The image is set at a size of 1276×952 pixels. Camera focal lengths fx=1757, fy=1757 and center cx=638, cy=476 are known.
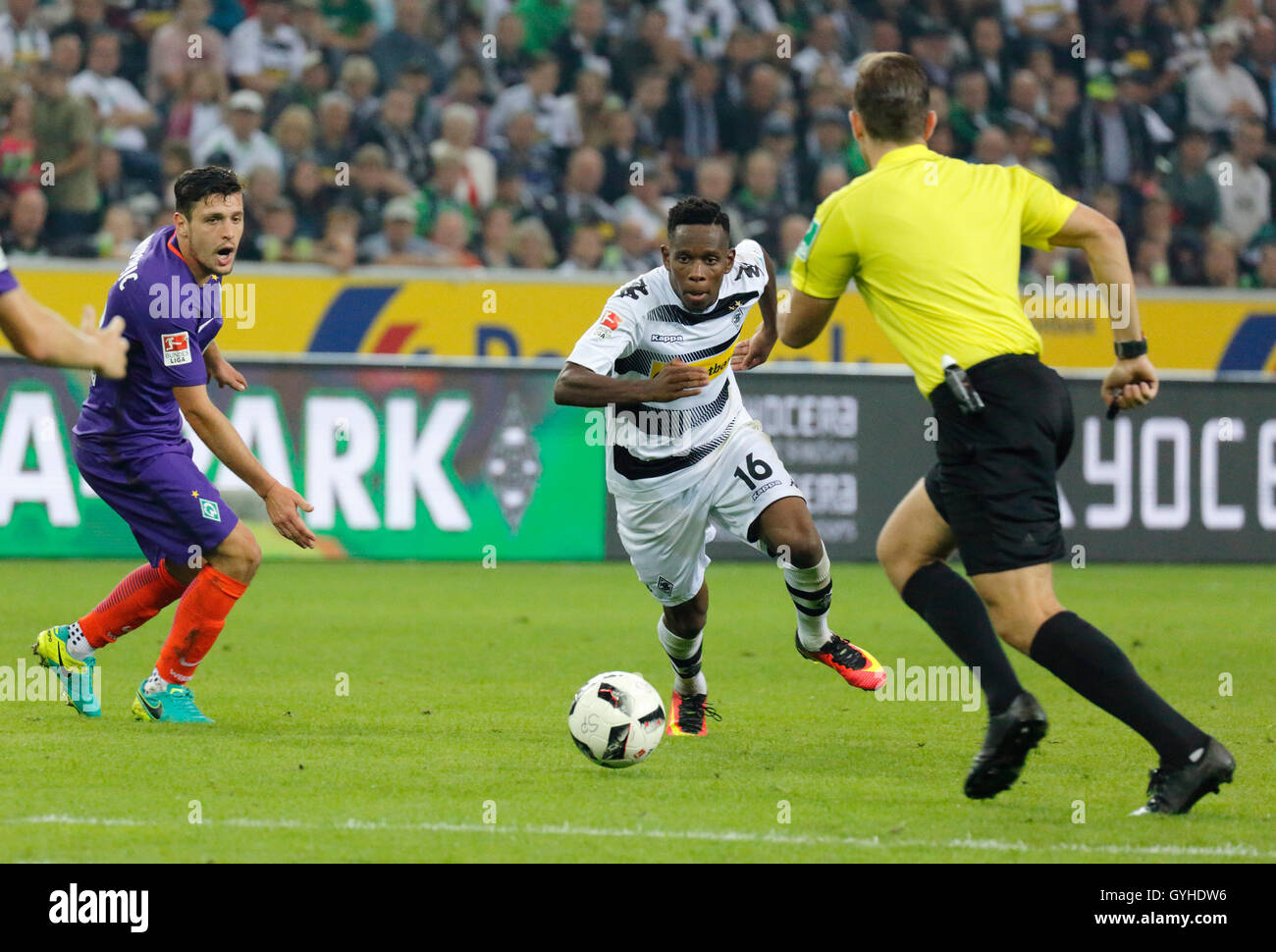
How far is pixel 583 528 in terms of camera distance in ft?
45.0

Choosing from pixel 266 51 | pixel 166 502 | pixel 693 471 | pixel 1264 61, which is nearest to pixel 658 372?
pixel 693 471

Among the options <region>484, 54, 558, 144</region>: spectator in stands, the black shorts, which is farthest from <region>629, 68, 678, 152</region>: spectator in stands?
the black shorts

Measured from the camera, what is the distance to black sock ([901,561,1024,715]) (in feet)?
17.3

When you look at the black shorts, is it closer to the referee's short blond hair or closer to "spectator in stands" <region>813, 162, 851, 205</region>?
the referee's short blond hair

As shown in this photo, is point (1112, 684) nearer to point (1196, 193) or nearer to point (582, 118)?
point (582, 118)

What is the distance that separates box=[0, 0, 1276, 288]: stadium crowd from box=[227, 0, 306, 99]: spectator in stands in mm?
20

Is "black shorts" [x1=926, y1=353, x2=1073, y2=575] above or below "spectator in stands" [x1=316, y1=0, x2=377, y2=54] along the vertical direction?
below

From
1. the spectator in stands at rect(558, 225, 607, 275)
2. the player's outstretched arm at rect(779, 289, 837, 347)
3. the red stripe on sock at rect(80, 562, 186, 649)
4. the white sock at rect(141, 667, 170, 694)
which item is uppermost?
the spectator in stands at rect(558, 225, 607, 275)

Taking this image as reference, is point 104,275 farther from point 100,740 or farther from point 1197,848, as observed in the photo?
point 1197,848

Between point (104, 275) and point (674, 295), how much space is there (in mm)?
8870

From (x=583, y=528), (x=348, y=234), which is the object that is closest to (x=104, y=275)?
(x=348, y=234)

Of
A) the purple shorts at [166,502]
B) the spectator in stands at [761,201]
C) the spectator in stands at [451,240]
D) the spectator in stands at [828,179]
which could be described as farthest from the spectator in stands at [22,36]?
the purple shorts at [166,502]

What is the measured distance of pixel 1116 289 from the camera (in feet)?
16.8

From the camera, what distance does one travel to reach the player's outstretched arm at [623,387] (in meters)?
6.30
